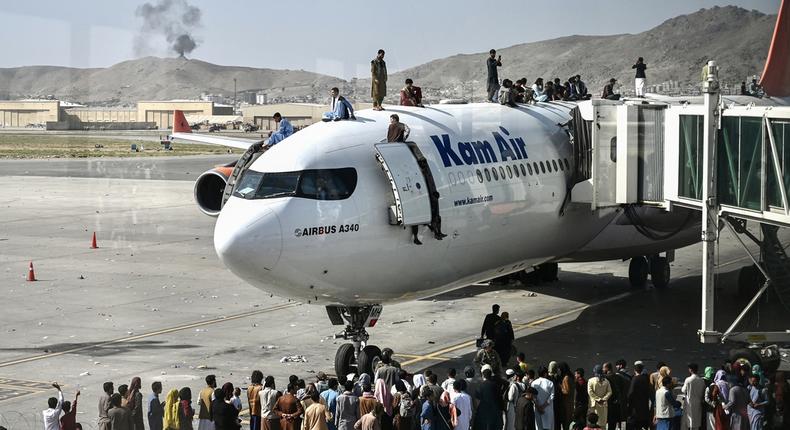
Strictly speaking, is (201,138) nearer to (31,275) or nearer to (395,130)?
(31,275)

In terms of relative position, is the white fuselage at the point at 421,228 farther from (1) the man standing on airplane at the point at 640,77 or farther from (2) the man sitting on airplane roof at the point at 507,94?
(1) the man standing on airplane at the point at 640,77

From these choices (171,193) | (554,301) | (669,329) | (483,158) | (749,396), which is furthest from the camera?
(171,193)

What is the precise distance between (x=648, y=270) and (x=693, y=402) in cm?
1540

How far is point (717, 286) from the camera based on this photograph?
3130cm

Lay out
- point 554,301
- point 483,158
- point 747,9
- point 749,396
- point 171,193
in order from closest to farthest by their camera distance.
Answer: point 749,396 < point 747,9 < point 483,158 < point 554,301 < point 171,193

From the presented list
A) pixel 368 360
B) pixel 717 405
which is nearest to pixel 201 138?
pixel 368 360

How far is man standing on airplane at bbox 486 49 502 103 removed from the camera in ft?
87.8

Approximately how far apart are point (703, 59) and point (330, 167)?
861cm

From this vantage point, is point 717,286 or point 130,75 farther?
point 130,75

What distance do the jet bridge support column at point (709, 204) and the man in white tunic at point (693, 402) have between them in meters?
1.73

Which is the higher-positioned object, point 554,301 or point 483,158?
point 483,158

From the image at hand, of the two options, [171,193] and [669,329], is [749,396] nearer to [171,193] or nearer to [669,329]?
[669,329]

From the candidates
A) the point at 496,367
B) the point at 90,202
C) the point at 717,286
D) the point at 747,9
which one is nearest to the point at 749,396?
the point at 496,367

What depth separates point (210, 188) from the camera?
30.3m
